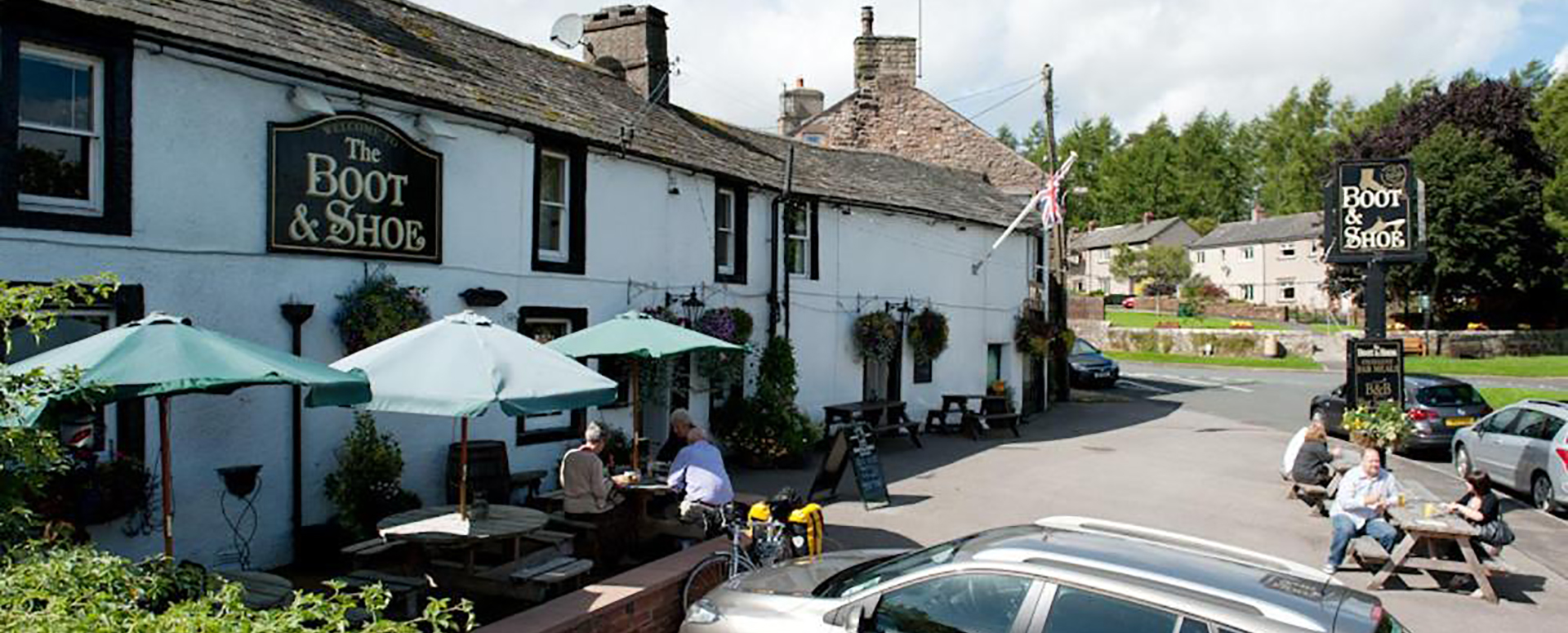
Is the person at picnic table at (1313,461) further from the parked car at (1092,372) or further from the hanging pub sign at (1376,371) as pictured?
the parked car at (1092,372)

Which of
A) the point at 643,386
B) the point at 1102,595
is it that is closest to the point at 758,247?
the point at 643,386

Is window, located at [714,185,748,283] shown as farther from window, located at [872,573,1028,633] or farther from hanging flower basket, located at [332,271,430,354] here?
window, located at [872,573,1028,633]

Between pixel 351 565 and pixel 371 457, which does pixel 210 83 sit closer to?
pixel 371 457

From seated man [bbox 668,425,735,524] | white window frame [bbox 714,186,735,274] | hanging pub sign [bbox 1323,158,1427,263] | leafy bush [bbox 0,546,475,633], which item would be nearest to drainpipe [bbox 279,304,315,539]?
seated man [bbox 668,425,735,524]

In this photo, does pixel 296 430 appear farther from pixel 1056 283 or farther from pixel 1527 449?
pixel 1056 283

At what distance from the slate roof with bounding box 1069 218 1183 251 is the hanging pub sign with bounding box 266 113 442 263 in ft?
258

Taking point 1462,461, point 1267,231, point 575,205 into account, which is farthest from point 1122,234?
point 575,205

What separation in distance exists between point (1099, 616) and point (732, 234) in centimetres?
1338

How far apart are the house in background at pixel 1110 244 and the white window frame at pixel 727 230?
69131mm

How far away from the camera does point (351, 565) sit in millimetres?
10359

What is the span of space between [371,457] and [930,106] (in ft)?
83.6

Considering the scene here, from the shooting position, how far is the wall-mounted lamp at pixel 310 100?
10.3m

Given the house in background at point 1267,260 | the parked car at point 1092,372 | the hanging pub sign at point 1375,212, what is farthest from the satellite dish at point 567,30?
the house in background at point 1267,260

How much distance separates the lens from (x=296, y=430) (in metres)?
10.2
